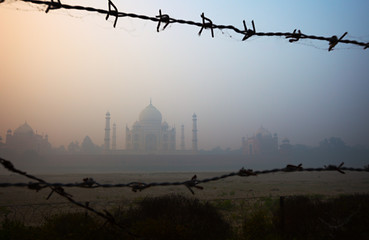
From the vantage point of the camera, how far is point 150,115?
180ft

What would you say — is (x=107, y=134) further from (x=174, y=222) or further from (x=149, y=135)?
(x=174, y=222)

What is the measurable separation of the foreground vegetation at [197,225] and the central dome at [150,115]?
167 ft

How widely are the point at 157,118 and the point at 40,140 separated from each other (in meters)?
21.0

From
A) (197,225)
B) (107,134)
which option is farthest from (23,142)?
→ (197,225)

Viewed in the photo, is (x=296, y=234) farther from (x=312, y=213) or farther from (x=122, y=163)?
(x=122, y=163)

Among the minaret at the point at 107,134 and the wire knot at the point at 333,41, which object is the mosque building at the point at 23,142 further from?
the wire knot at the point at 333,41

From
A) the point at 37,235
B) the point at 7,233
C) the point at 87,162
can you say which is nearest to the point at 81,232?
the point at 37,235

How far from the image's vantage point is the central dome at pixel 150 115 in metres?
54.7

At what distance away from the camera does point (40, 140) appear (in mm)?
48375

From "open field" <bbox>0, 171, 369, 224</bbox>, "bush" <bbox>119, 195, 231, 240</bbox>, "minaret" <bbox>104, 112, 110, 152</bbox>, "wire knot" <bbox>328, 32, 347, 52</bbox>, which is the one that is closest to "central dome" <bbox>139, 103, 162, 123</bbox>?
"minaret" <bbox>104, 112, 110, 152</bbox>

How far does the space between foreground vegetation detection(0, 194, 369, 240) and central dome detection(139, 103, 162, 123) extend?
50.9m

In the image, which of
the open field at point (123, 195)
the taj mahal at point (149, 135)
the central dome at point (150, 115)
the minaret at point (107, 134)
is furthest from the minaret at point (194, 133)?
the open field at point (123, 195)

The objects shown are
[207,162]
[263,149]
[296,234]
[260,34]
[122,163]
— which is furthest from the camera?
[263,149]

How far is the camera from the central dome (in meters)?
54.7
